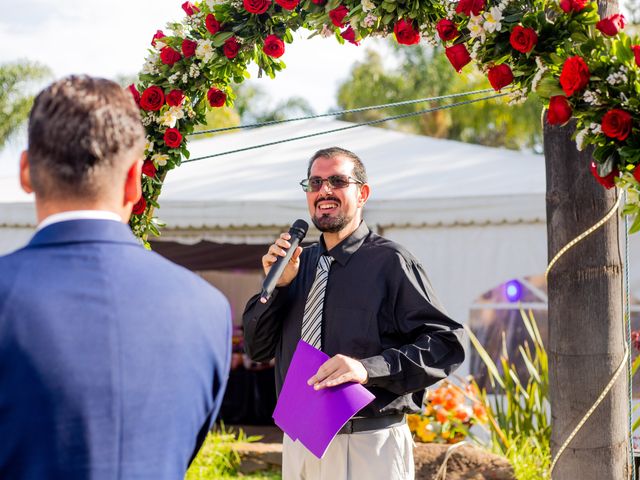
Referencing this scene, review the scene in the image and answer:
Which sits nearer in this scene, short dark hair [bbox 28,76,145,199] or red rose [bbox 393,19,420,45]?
short dark hair [bbox 28,76,145,199]

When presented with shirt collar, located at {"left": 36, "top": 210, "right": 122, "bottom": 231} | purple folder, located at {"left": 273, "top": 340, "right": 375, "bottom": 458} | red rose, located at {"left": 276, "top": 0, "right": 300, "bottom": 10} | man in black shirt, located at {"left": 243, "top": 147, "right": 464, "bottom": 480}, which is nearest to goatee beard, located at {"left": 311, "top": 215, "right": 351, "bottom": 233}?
man in black shirt, located at {"left": 243, "top": 147, "right": 464, "bottom": 480}

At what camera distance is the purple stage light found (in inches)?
292

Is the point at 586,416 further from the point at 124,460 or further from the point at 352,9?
the point at 124,460

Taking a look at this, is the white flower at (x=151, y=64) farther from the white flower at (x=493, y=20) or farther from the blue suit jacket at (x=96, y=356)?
the blue suit jacket at (x=96, y=356)

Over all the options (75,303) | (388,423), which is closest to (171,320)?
(75,303)

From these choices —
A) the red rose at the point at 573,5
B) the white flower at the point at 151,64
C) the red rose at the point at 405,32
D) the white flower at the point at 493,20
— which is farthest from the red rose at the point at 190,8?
the red rose at the point at 573,5

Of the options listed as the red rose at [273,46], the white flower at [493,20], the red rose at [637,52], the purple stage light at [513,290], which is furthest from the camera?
the purple stage light at [513,290]

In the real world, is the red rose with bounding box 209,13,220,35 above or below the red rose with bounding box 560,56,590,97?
above

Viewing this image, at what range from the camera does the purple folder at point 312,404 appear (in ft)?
9.28

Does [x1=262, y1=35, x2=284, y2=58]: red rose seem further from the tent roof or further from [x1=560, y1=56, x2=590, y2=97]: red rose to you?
the tent roof

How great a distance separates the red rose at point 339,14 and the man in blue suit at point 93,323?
183 cm

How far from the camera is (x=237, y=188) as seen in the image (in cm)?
819

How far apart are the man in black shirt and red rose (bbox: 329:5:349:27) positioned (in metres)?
0.51

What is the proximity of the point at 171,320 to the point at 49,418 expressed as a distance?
27cm
